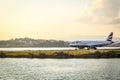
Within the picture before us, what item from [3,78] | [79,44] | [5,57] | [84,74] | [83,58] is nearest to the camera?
[3,78]

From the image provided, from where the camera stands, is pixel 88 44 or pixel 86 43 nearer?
pixel 88 44

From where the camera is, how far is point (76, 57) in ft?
409

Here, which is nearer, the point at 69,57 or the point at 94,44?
the point at 69,57

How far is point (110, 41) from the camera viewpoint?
159375 millimetres

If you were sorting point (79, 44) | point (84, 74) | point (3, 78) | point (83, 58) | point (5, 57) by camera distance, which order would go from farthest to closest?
point (79, 44) → point (5, 57) → point (83, 58) → point (84, 74) → point (3, 78)

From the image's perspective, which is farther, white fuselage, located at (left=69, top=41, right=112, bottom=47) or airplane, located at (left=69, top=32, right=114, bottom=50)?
A: airplane, located at (left=69, top=32, right=114, bottom=50)

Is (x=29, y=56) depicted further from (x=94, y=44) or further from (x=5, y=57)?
(x=94, y=44)

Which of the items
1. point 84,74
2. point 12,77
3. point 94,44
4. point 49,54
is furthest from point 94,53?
point 12,77

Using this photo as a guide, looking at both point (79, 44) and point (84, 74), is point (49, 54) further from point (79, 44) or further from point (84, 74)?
point (84, 74)

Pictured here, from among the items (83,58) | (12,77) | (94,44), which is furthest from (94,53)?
(12,77)

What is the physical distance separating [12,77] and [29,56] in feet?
188

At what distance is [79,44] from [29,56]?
28391mm

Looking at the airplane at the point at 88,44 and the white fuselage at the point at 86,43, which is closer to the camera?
the white fuselage at the point at 86,43

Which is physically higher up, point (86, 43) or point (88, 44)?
point (86, 43)
